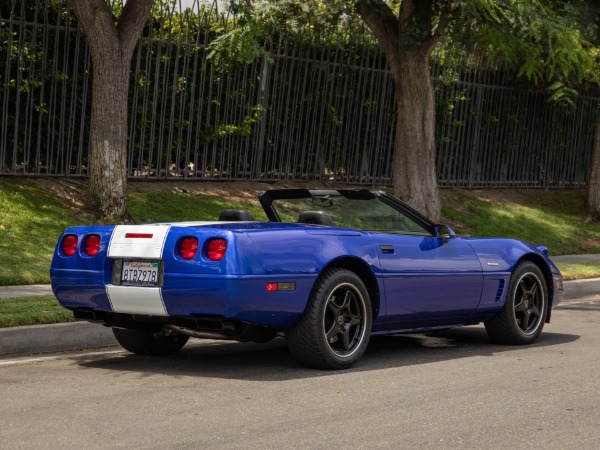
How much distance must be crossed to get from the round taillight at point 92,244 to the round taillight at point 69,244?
0.12 m

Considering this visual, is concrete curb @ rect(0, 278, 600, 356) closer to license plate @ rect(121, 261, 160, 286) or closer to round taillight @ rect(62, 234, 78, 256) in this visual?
round taillight @ rect(62, 234, 78, 256)

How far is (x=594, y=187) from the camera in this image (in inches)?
901

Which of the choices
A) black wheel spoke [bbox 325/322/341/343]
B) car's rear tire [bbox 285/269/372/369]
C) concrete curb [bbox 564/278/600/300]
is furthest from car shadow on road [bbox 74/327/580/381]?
concrete curb [bbox 564/278/600/300]

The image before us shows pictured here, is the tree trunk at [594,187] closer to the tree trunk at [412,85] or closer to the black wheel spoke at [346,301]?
the tree trunk at [412,85]

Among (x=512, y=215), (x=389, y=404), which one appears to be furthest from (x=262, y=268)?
(x=512, y=215)

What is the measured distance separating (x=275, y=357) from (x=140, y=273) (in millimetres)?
1574

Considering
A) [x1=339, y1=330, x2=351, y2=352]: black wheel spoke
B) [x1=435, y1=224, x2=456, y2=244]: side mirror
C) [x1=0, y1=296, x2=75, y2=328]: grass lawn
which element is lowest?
[x1=0, y1=296, x2=75, y2=328]: grass lawn

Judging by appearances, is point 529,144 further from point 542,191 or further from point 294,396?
point 294,396

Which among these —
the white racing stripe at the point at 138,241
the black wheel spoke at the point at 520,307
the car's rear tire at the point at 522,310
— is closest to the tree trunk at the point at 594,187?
the car's rear tire at the point at 522,310

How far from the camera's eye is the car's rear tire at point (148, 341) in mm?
8562

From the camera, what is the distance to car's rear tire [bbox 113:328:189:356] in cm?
856

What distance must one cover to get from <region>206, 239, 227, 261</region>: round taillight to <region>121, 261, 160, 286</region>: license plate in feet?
1.27

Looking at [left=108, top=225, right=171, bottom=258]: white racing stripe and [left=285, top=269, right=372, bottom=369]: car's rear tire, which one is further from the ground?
[left=108, top=225, right=171, bottom=258]: white racing stripe

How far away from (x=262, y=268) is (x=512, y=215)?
14.9 m
